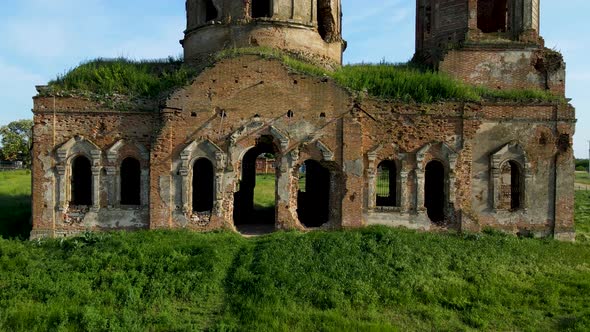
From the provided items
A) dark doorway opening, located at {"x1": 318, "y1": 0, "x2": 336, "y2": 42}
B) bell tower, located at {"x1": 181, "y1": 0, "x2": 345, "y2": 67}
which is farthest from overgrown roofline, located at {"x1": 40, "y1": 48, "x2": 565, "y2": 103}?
dark doorway opening, located at {"x1": 318, "y1": 0, "x2": 336, "y2": 42}

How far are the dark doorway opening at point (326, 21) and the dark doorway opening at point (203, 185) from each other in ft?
19.5

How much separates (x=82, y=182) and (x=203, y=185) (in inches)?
136

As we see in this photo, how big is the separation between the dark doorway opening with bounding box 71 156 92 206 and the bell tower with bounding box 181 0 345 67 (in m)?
4.78

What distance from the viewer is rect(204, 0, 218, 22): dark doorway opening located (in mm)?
16156

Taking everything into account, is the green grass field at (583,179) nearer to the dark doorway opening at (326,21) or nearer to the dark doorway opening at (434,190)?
the dark doorway opening at (434,190)

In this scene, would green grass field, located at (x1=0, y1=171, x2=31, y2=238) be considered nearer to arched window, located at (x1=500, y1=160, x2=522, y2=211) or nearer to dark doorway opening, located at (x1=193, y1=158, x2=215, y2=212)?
dark doorway opening, located at (x1=193, y1=158, x2=215, y2=212)

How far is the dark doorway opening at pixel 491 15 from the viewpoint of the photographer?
1588 centimetres

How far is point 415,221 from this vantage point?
12.7m

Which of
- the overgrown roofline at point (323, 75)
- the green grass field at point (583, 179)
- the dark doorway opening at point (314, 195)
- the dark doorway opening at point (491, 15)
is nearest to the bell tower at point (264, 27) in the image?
the overgrown roofline at point (323, 75)

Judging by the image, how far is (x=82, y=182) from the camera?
13.9m

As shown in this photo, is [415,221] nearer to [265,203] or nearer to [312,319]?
[312,319]

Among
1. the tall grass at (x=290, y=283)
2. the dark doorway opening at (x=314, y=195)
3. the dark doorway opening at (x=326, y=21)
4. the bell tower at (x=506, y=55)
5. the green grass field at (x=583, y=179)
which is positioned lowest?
the tall grass at (x=290, y=283)

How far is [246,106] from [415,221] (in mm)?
5394

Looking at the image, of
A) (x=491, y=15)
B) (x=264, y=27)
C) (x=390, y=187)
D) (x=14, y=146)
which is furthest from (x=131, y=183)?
(x=14, y=146)
